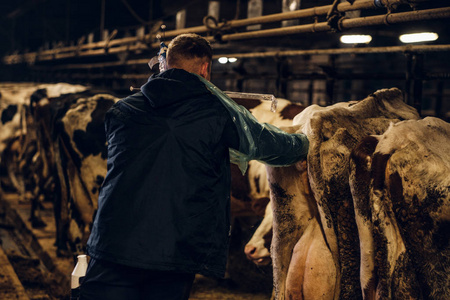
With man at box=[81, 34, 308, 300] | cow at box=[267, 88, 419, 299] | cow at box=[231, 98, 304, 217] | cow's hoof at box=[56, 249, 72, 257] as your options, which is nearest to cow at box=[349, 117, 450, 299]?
cow at box=[267, 88, 419, 299]

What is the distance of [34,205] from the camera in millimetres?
8180

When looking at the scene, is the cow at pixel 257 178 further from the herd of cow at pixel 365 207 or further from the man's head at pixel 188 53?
the man's head at pixel 188 53

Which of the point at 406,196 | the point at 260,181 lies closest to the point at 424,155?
the point at 406,196

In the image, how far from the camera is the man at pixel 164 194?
2197mm

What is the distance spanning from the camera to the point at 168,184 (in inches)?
87.0

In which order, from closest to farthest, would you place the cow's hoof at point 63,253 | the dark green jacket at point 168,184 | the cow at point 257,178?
the dark green jacket at point 168,184 < the cow at point 257,178 < the cow's hoof at point 63,253

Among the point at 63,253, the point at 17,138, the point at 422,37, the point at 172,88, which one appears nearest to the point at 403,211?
the point at 172,88

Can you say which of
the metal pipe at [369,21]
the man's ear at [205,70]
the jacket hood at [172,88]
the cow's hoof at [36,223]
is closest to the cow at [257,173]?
the metal pipe at [369,21]

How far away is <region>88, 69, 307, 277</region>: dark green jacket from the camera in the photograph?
7.20 feet

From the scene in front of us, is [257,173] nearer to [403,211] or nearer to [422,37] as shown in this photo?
[422,37]

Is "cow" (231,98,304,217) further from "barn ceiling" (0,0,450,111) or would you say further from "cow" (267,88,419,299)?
"cow" (267,88,419,299)

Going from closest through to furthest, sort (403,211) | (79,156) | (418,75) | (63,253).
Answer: (403,211) → (418,75) → (79,156) → (63,253)

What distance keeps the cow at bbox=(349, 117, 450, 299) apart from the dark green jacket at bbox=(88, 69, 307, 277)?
25.9 inches

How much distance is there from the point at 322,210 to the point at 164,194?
0.84 meters
